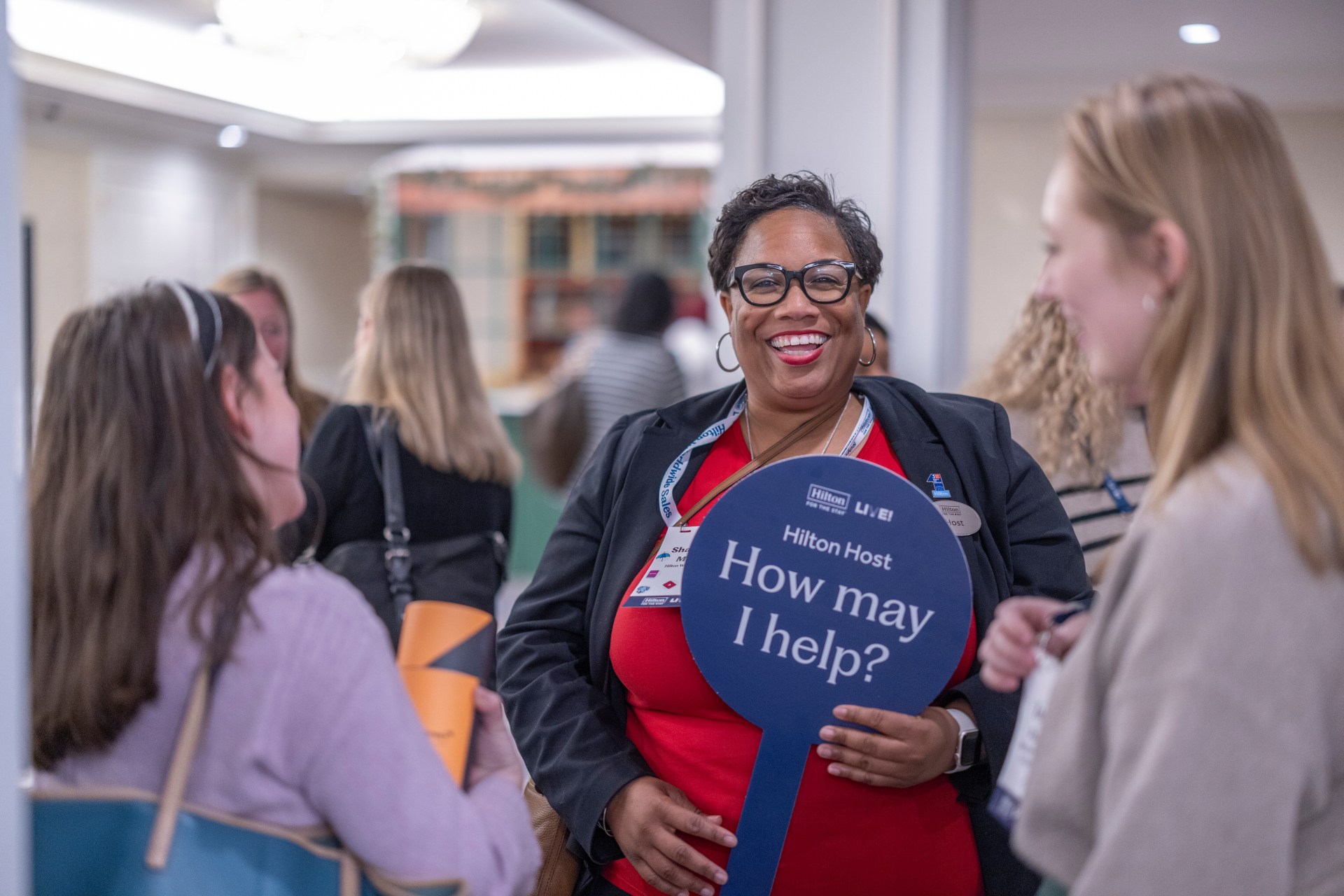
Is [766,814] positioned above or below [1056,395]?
below

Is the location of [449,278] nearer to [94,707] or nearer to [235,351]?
[235,351]

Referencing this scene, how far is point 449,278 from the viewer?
10.2 feet

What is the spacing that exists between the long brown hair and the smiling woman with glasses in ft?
2.04

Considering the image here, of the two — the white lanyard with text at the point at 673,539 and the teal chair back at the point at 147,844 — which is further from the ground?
the white lanyard with text at the point at 673,539

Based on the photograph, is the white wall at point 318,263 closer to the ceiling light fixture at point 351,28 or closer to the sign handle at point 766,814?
the ceiling light fixture at point 351,28

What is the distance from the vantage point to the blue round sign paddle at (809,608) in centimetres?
143

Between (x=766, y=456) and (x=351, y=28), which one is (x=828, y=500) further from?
(x=351, y=28)

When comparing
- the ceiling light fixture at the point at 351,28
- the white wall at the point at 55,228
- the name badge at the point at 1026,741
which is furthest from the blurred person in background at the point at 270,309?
the white wall at the point at 55,228

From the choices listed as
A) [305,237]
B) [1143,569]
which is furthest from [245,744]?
[305,237]

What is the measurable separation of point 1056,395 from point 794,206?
783 mm

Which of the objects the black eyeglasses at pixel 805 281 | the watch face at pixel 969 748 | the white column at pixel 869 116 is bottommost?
the watch face at pixel 969 748

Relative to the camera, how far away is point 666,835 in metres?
1.50

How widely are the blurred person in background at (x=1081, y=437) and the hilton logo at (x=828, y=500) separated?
0.88m

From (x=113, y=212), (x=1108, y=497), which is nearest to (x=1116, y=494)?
(x=1108, y=497)
